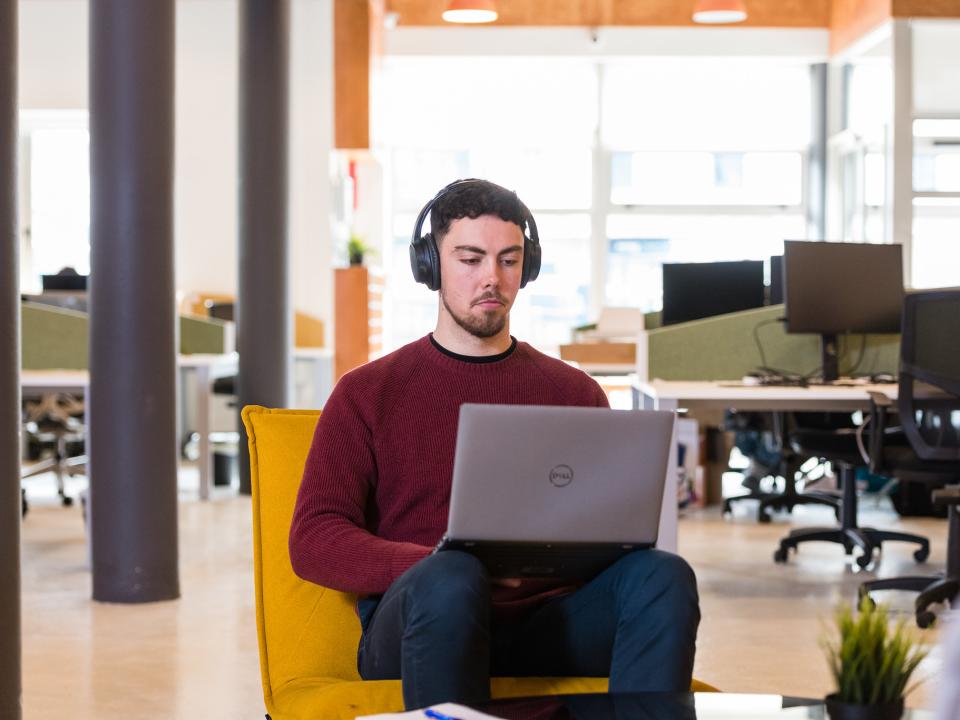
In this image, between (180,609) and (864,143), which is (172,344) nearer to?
(180,609)

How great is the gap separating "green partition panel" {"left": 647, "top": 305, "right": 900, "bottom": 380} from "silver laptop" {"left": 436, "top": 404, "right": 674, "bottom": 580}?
292 centimetres

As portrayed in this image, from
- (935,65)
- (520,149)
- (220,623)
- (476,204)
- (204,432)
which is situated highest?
(935,65)

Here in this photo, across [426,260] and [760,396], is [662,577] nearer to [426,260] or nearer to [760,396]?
[426,260]

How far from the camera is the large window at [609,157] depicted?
10570 mm

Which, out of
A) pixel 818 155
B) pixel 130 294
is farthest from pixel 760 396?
pixel 818 155

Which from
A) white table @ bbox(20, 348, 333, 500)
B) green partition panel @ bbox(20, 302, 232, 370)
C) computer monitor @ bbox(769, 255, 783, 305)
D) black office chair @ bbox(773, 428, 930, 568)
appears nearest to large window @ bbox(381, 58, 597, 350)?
white table @ bbox(20, 348, 333, 500)

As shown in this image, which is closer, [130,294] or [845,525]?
[130,294]

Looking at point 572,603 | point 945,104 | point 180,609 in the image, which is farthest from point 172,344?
point 945,104

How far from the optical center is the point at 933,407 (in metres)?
3.72

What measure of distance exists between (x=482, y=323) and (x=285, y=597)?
0.53 metres

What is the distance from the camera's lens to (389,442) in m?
1.93

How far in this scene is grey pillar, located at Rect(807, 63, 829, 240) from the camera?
10.5 metres

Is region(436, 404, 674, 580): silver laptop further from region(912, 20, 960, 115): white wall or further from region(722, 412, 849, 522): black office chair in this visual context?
region(912, 20, 960, 115): white wall

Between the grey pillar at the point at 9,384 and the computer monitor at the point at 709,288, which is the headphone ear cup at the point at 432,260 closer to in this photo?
the grey pillar at the point at 9,384
